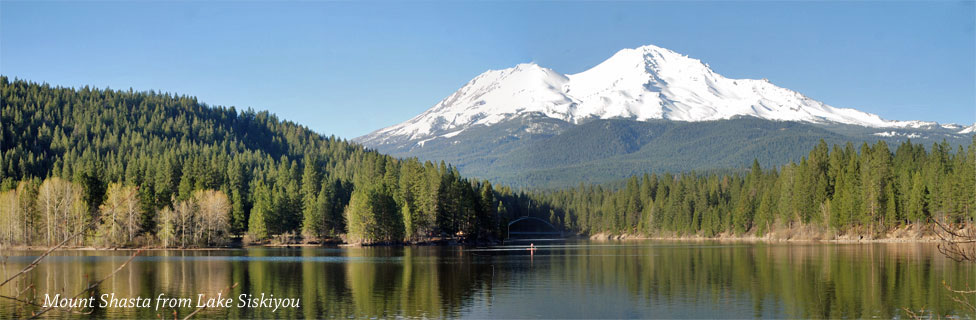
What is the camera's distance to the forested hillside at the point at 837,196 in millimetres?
110250

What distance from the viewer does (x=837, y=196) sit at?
12644cm

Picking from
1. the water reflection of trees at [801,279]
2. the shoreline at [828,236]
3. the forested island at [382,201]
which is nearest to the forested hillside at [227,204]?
the forested island at [382,201]

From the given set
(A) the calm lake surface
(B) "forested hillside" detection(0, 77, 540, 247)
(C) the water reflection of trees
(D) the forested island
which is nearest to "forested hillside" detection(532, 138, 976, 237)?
(D) the forested island

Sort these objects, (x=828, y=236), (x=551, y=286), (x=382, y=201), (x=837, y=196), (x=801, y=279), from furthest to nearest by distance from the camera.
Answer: (x=382, y=201)
(x=828, y=236)
(x=837, y=196)
(x=801, y=279)
(x=551, y=286)

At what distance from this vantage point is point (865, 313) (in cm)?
4081

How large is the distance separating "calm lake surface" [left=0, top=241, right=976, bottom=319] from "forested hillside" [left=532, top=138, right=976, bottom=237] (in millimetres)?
30227

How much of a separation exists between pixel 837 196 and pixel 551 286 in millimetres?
85953

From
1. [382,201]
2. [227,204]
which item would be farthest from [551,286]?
[227,204]

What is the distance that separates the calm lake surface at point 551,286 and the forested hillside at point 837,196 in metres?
30.2

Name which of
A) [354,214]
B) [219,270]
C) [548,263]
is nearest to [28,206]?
[354,214]

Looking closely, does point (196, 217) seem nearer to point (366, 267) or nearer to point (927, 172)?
point (366, 267)

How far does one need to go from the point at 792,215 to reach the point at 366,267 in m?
92.6

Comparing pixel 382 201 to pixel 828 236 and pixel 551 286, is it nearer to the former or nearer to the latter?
pixel 828 236

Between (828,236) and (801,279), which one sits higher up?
(801,279)
